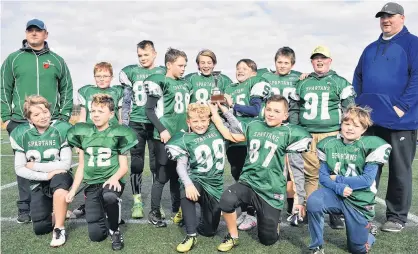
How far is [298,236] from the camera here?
3869 millimetres

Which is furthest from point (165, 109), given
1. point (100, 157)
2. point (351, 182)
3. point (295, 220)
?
point (351, 182)

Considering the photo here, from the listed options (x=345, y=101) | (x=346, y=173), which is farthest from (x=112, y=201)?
(x=345, y=101)

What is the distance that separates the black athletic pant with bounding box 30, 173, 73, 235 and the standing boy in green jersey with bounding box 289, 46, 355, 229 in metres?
2.73

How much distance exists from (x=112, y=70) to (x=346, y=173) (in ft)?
10.6

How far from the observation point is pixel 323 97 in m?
4.37

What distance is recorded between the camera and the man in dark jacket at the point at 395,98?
4.03m

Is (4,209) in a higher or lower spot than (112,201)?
lower

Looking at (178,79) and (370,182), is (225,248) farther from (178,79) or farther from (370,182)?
(178,79)

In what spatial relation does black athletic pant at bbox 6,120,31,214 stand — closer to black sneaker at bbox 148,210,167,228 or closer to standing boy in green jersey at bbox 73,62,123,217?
standing boy in green jersey at bbox 73,62,123,217

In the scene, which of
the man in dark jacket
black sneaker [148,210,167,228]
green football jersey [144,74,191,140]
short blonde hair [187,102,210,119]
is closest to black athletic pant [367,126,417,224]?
the man in dark jacket

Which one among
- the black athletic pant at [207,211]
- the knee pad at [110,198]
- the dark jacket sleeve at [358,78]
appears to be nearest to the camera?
the knee pad at [110,198]

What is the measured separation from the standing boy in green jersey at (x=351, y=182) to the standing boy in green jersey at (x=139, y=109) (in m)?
2.12

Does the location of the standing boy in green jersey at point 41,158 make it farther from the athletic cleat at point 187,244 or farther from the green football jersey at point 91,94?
the athletic cleat at point 187,244

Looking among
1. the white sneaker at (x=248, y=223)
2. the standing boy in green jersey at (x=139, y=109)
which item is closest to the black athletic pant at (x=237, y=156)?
the white sneaker at (x=248, y=223)
